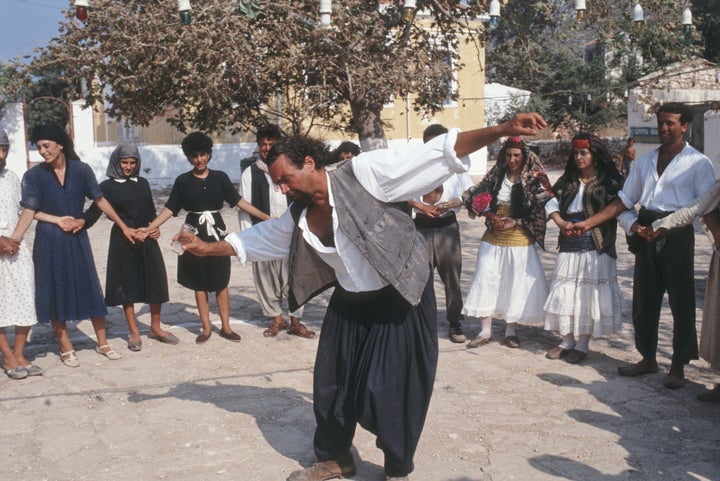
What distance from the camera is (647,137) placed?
67.6 ft

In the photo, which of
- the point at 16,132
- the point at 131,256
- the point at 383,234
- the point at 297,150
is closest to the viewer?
the point at 383,234

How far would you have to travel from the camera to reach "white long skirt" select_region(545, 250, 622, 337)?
20.9 feet

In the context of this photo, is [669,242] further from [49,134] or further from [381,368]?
[49,134]

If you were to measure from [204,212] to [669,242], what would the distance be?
12.6 ft

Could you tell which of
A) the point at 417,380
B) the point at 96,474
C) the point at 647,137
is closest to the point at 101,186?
the point at 96,474

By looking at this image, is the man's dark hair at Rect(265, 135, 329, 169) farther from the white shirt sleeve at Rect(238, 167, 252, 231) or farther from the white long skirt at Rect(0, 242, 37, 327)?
the white shirt sleeve at Rect(238, 167, 252, 231)

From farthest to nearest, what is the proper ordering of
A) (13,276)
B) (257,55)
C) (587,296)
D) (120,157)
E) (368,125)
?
(368,125) < (257,55) < (120,157) < (587,296) < (13,276)

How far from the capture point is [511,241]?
6855 millimetres

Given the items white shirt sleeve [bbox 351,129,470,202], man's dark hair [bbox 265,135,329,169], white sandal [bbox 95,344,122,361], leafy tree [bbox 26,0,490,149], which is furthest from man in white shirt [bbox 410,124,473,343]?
leafy tree [bbox 26,0,490,149]

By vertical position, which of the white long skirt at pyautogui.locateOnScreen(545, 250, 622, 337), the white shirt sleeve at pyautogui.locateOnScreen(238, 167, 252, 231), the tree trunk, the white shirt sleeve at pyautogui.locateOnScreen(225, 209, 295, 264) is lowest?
the white long skirt at pyautogui.locateOnScreen(545, 250, 622, 337)

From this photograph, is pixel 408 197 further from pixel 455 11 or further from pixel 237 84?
pixel 455 11

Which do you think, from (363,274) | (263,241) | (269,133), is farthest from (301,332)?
(363,274)

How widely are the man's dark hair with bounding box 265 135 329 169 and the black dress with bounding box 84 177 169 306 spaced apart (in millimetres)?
3450

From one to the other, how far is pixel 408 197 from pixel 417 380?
3.16 ft
